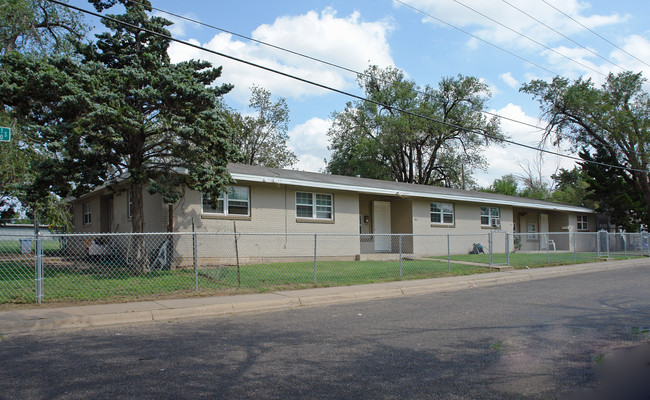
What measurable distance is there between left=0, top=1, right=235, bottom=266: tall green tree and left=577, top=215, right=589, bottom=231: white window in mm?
28473

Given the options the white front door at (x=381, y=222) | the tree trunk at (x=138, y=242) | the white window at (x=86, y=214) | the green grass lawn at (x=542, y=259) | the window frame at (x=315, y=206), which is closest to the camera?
the tree trunk at (x=138, y=242)

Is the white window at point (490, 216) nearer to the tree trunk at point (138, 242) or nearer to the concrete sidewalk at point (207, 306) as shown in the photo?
the concrete sidewalk at point (207, 306)

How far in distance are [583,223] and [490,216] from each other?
11.8m

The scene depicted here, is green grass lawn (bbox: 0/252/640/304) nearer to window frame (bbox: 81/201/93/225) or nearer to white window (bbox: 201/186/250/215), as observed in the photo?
white window (bbox: 201/186/250/215)

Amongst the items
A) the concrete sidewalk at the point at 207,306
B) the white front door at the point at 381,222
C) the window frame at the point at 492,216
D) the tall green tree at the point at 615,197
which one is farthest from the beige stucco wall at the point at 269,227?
the tall green tree at the point at 615,197

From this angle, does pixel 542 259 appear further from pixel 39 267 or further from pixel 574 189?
pixel 574 189

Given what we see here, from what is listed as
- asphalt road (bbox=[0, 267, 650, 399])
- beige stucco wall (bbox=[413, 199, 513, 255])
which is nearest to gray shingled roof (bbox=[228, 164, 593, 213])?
beige stucco wall (bbox=[413, 199, 513, 255])

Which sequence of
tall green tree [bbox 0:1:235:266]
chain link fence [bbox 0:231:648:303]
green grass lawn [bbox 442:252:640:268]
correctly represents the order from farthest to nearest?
1. green grass lawn [bbox 442:252:640:268]
2. tall green tree [bbox 0:1:235:266]
3. chain link fence [bbox 0:231:648:303]

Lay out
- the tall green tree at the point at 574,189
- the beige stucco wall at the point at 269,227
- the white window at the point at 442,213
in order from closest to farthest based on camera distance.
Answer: the beige stucco wall at the point at 269,227, the white window at the point at 442,213, the tall green tree at the point at 574,189

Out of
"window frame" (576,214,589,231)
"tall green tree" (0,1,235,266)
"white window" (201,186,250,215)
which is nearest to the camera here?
"tall green tree" (0,1,235,266)

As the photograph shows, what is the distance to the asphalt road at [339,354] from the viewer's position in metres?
4.59

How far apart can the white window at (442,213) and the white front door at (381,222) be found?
2.28 m

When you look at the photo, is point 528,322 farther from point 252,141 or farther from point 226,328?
point 252,141

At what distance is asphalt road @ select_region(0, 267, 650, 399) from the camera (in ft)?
15.1
